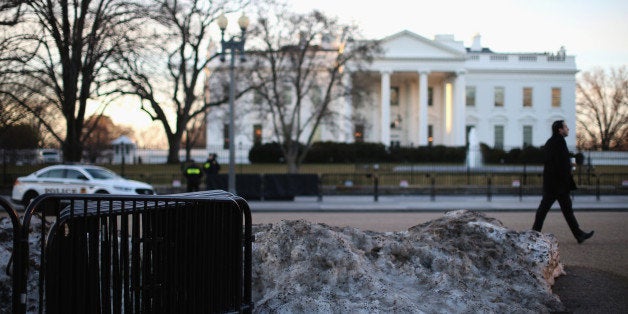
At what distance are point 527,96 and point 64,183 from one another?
67.6m

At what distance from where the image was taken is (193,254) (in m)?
4.23

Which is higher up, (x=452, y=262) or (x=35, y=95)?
(x=35, y=95)

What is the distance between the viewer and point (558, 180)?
9.73 m

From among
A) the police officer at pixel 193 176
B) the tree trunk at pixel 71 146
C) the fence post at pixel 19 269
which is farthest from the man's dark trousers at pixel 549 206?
the tree trunk at pixel 71 146

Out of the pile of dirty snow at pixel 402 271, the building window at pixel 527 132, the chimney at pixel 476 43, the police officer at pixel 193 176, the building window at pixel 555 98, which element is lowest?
the pile of dirty snow at pixel 402 271

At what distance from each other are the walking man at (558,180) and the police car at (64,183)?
1437 centimetres

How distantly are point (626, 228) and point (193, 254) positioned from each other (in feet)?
38.4

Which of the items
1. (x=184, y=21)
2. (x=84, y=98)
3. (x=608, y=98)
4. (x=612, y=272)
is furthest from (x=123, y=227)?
(x=608, y=98)

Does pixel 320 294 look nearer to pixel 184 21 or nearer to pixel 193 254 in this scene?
pixel 193 254

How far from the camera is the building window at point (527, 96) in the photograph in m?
74.9

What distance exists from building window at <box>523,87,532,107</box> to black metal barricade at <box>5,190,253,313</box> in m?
76.2

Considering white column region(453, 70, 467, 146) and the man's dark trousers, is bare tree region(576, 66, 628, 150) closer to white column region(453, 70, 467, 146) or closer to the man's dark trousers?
white column region(453, 70, 467, 146)

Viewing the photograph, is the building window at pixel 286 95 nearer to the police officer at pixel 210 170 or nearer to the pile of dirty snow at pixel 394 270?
the police officer at pixel 210 170

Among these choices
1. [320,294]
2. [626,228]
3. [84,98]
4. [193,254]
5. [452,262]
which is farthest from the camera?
[84,98]
